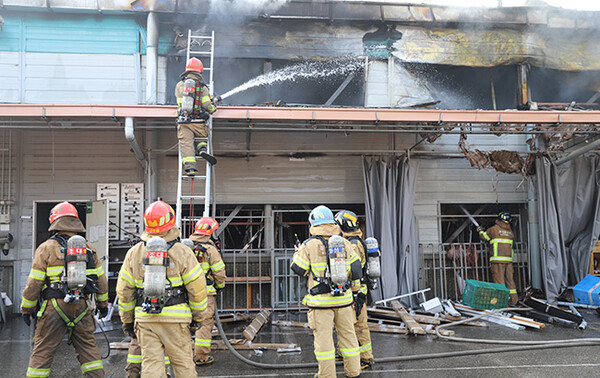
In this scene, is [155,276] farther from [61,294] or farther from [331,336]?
[331,336]

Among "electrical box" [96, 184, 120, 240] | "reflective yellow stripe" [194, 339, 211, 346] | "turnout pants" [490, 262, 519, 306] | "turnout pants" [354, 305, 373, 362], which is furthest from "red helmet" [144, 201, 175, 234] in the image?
"turnout pants" [490, 262, 519, 306]

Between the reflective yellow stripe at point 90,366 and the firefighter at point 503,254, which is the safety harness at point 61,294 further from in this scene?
the firefighter at point 503,254

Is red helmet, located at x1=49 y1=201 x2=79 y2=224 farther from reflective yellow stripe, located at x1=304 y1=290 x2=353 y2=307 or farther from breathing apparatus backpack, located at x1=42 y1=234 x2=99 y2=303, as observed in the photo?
reflective yellow stripe, located at x1=304 y1=290 x2=353 y2=307

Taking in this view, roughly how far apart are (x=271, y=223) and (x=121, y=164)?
10.5 ft

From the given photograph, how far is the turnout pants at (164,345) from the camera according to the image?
3.68m

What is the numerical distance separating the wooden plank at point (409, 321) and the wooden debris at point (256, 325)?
2286 mm

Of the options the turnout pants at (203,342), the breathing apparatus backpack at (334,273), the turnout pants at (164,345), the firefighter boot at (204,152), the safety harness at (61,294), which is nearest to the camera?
the turnout pants at (164,345)

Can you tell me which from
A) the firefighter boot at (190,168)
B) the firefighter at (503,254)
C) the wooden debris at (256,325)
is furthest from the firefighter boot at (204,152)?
the firefighter at (503,254)

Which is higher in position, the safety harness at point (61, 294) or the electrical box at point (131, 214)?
the electrical box at point (131, 214)

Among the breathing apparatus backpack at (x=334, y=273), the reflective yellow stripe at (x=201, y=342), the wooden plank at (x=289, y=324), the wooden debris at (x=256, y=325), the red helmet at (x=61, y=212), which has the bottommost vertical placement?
the wooden plank at (x=289, y=324)

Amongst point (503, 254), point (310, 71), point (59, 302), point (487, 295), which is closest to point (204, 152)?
point (59, 302)

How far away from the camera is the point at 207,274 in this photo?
219 inches

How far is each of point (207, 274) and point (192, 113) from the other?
242 cm

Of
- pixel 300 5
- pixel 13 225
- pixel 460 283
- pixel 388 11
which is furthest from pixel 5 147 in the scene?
pixel 460 283
